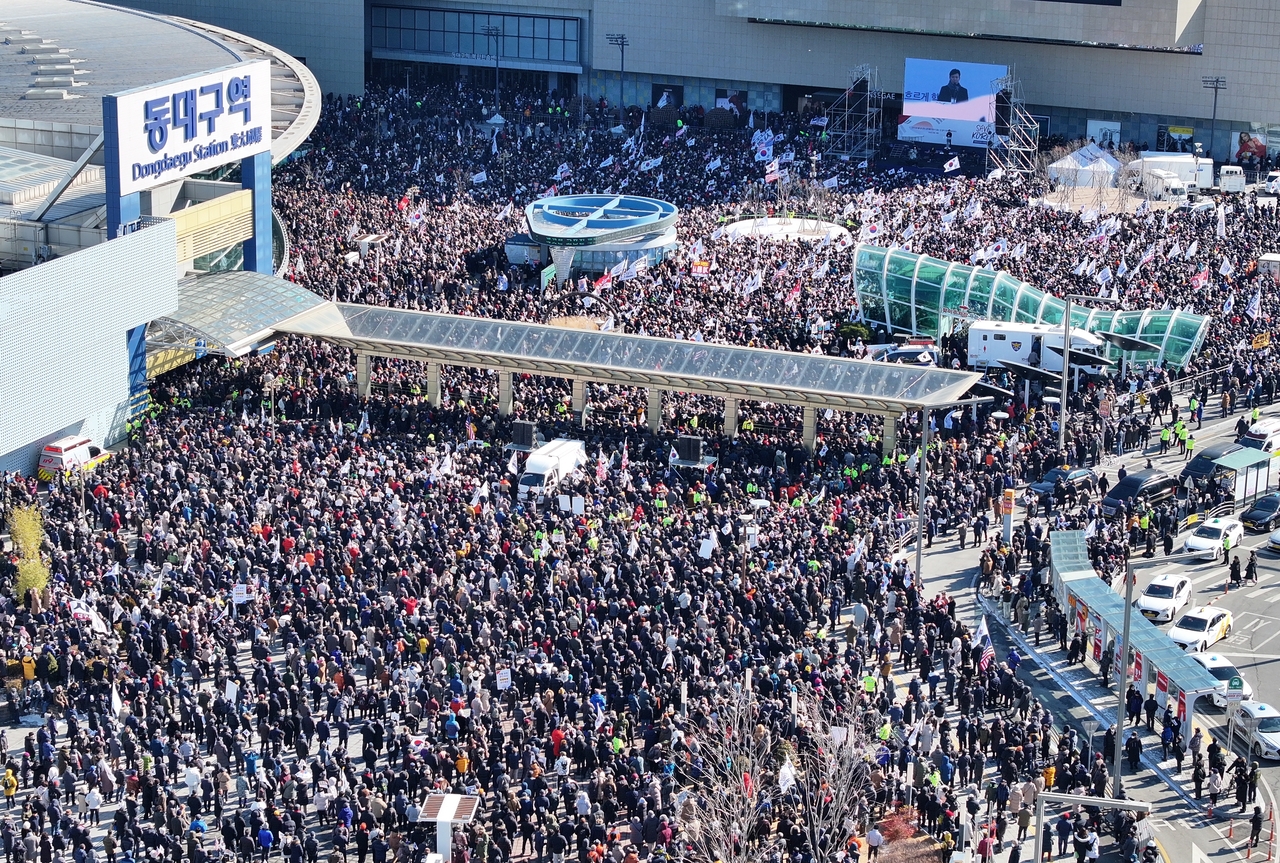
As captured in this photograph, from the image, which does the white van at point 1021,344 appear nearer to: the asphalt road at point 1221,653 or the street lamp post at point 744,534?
the asphalt road at point 1221,653

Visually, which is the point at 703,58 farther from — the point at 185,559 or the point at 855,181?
the point at 185,559

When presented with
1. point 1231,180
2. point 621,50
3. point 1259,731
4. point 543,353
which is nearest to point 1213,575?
point 1259,731

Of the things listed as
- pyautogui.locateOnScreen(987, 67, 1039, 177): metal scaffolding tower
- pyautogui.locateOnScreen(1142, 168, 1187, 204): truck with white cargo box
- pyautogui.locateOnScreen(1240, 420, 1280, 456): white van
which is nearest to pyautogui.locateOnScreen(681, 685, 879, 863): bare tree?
pyautogui.locateOnScreen(1240, 420, 1280, 456): white van

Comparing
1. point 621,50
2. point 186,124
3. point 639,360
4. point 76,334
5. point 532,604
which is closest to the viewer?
point 532,604

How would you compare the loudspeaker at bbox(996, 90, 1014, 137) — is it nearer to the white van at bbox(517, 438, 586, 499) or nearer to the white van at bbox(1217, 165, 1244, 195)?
the white van at bbox(1217, 165, 1244, 195)

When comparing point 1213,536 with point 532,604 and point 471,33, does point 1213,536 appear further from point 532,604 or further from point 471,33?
point 471,33

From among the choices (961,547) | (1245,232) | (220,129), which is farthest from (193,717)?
(1245,232)

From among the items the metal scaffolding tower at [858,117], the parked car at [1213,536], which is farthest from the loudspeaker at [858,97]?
the parked car at [1213,536]
